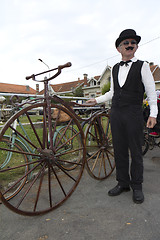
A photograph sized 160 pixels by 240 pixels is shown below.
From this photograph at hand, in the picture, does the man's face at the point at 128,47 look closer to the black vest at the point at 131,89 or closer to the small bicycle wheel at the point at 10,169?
the black vest at the point at 131,89

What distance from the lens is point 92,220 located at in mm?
1934

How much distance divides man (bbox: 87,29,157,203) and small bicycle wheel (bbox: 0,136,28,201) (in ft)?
3.94

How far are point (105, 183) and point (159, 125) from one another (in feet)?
5.20

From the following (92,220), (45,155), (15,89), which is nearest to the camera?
(92,220)

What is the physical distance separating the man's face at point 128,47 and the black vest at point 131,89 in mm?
155

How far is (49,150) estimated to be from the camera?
208 centimetres

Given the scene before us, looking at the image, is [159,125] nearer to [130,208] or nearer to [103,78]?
[130,208]

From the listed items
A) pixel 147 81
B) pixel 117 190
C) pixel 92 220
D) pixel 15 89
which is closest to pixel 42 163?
pixel 92 220

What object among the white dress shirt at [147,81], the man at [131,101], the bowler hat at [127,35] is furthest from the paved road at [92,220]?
the bowler hat at [127,35]

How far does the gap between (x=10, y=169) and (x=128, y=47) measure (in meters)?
1.92

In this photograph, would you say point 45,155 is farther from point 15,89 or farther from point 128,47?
point 15,89

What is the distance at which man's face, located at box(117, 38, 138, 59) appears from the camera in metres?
2.33

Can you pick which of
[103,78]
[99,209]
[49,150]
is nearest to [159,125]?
[99,209]

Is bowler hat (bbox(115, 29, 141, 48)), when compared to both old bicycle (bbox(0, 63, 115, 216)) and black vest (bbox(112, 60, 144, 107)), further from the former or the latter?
old bicycle (bbox(0, 63, 115, 216))
